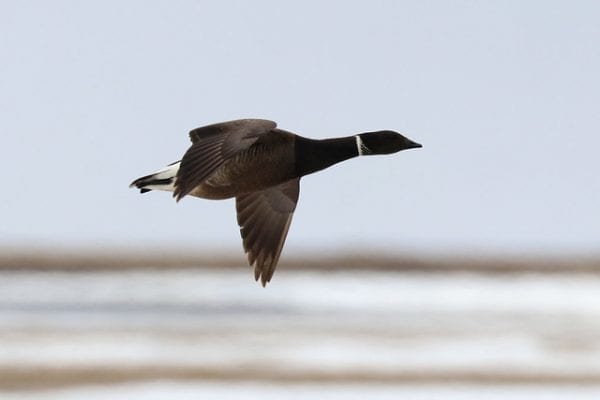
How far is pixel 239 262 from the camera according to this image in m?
22.9

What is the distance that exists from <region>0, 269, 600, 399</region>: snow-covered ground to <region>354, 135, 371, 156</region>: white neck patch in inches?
156

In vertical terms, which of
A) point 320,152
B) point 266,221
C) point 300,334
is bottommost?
point 300,334

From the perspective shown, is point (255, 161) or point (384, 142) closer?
point (255, 161)

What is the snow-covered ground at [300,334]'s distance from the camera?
50.5ft

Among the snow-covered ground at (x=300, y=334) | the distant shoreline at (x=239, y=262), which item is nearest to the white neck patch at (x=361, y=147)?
the snow-covered ground at (x=300, y=334)

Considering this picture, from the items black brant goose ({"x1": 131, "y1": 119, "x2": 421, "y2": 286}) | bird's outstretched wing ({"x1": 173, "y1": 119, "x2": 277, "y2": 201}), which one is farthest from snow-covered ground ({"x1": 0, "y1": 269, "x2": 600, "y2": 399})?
bird's outstretched wing ({"x1": 173, "y1": 119, "x2": 277, "y2": 201})

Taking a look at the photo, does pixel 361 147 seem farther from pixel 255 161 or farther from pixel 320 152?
pixel 255 161

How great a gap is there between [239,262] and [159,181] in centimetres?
1186

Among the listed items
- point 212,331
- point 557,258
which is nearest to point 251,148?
point 212,331

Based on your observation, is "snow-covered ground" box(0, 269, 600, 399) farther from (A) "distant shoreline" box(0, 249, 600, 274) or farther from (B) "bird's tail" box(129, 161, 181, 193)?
(B) "bird's tail" box(129, 161, 181, 193)

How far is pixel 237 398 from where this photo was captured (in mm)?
14742

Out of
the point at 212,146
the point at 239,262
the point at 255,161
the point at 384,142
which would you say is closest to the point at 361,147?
the point at 384,142

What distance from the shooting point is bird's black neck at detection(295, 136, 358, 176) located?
11055 mm

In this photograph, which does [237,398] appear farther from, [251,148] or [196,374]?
[251,148]
